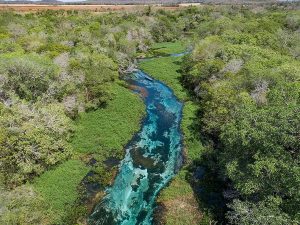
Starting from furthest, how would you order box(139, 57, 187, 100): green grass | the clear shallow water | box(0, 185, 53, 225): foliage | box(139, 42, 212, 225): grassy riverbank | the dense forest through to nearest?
1. box(139, 57, 187, 100): green grass
2. the clear shallow water
3. box(139, 42, 212, 225): grassy riverbank
4. the dense forest
5. box(0, 185, 53, 225): foliage

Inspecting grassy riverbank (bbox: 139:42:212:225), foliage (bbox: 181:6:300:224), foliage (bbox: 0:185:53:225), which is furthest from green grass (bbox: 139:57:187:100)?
foliage (bbox: 0:185:53:225)

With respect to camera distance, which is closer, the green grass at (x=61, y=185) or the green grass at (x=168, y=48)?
the green grass at (x=61, y=185)

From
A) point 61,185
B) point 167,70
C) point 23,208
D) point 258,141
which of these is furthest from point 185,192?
point 167,70

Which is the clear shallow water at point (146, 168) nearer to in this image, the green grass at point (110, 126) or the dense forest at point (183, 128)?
the dense forest at point (183, 128)

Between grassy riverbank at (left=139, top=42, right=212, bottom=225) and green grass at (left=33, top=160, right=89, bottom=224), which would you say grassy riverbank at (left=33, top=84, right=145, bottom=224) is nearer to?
green grass at (left=33, top=160, right=89, bottom=224)

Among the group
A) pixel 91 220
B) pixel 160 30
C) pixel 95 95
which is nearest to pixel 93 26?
pixel 160 30

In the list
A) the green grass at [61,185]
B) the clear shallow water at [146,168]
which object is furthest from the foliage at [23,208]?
the clear shallow water at [146,168]
